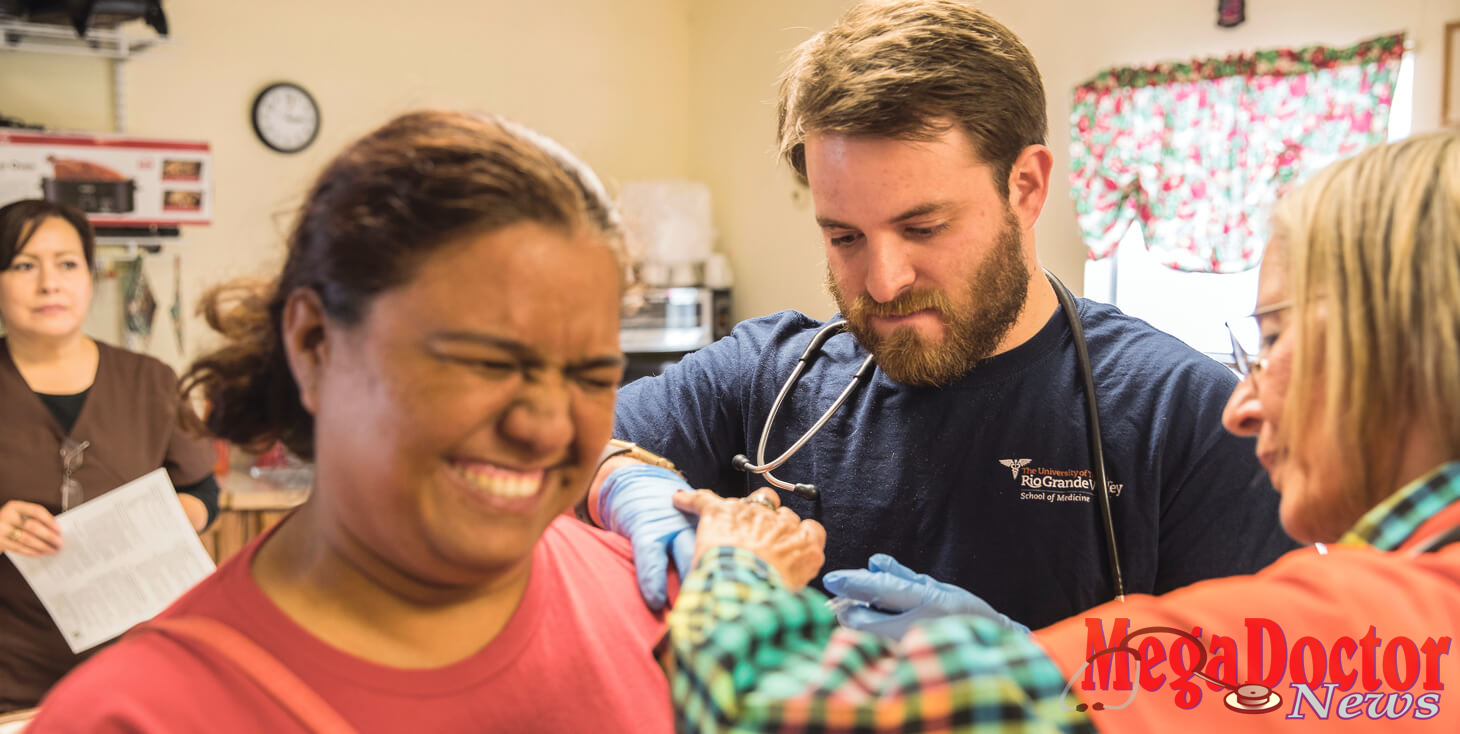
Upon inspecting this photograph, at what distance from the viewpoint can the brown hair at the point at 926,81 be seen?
1298 mm

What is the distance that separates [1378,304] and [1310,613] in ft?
0.76

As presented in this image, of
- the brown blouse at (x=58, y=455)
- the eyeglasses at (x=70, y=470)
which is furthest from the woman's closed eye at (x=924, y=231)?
the eyeglasses at (x=70, y=470)

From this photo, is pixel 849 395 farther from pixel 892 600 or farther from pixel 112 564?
pixel 112 564

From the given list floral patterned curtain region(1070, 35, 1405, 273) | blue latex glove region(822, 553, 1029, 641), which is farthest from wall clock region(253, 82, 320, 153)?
blue latex glove region(822, 553, 1029, 641)

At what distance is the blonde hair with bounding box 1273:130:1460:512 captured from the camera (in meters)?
0.71

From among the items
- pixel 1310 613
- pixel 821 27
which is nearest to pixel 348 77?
pixel 821 27

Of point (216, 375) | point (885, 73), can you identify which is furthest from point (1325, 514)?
point (216, 375)

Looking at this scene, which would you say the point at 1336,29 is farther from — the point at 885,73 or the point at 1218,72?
the point at 885,73

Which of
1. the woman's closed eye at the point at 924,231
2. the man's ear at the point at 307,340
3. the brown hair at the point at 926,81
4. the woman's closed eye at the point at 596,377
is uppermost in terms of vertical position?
the brown hair at the point at 926,81

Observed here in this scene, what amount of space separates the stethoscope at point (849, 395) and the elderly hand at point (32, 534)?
1365 millimetres

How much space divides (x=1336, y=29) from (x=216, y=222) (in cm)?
427

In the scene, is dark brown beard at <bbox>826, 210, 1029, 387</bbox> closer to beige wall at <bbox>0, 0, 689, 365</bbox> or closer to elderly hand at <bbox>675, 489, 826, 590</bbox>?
elderly hand at <bbox>675, 489, 826, 590</bbox>

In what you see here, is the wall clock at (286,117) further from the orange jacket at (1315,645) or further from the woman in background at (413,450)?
the orange jacket at (1315,645)

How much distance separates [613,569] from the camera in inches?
40.7
